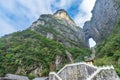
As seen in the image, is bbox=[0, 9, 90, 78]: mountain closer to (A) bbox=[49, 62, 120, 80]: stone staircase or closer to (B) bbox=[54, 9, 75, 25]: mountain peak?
(A) bbox=[49, 62, 120, 80]: stone staircase

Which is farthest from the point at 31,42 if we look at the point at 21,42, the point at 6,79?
the point at 6,79

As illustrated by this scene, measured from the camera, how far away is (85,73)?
952 inches

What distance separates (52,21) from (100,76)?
242 ft

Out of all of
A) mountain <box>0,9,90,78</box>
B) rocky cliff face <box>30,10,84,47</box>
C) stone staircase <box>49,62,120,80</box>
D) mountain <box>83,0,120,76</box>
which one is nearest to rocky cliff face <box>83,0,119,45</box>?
mountain <box>83,0,120,76</box>

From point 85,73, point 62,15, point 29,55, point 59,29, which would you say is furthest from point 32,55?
point 62,15

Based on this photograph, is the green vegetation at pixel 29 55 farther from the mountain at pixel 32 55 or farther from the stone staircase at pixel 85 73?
the stone staircase at pixel 85 73

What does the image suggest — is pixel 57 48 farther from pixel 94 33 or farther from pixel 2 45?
pixel 94 33

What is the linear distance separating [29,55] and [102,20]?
35.1 meters

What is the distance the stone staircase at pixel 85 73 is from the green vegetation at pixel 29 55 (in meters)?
22.8

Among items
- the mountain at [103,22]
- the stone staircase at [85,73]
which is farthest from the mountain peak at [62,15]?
the stone staircase at [85,73]

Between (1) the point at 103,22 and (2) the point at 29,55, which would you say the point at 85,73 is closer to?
(2) the point at 29,55

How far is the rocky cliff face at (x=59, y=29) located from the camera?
259 feet

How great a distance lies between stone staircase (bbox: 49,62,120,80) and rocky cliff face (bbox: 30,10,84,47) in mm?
50701

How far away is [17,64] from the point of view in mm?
51219
